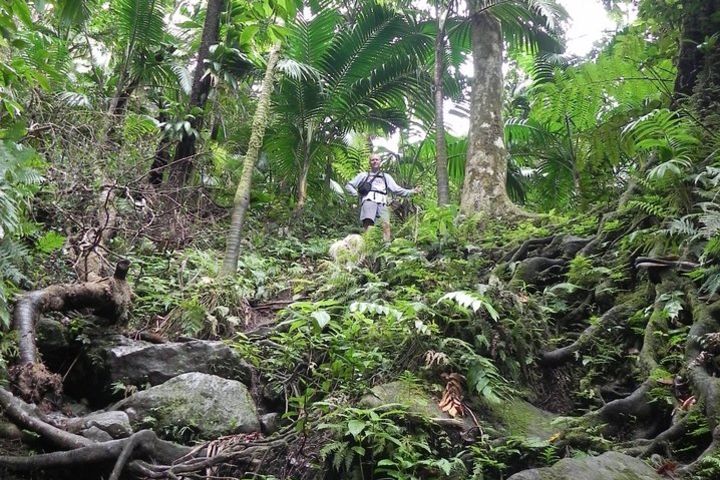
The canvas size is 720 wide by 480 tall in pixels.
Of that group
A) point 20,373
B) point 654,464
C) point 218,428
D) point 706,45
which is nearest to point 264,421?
point 218,428

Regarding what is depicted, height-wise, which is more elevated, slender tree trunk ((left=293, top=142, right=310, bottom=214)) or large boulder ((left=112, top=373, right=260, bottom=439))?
slender tree trunk ((left=293, top=142, right=310, bottom=214))

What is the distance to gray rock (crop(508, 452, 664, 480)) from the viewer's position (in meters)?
2.45

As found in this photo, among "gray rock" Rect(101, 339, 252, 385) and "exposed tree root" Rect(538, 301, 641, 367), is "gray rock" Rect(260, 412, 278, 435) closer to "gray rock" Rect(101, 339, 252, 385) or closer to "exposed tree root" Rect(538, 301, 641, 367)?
"gray rock" Rect(101, 339, 252, 385)

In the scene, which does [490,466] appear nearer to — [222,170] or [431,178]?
[222,170]

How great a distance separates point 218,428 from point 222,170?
17.9ft

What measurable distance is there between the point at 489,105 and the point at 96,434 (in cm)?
624

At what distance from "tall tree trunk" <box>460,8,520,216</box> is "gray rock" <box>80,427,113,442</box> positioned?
5.03 meters

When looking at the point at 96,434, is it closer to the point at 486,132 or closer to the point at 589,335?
the point at 589,335

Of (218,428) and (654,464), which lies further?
(218,428)

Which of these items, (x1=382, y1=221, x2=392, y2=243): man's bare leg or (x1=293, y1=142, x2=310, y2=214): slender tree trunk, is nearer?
(x1=382, y1=221, x2=392, y2=243): man's bare leg

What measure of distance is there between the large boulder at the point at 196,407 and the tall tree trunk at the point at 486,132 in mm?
4242

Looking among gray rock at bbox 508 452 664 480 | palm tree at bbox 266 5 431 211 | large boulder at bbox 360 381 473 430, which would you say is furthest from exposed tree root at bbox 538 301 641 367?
palm tree at bbox 266 5 431 211

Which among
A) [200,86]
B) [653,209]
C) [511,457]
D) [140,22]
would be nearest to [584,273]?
[653,209]

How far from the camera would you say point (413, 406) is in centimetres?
342
